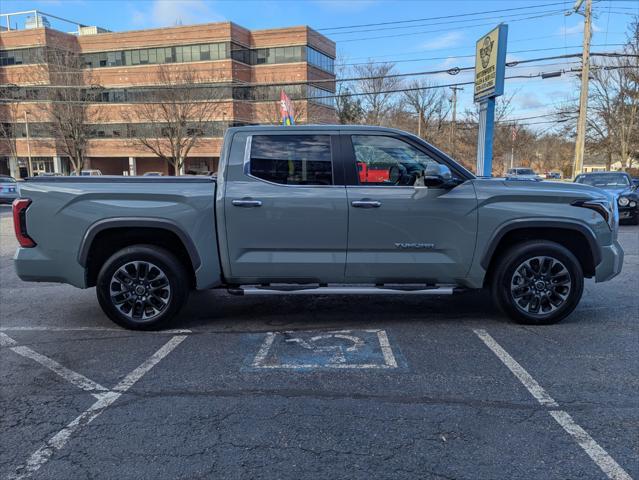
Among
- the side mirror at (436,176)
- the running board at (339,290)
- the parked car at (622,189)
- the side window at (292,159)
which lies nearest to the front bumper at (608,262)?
the running board at (339,290)

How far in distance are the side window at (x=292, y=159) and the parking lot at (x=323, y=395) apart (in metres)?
1.56

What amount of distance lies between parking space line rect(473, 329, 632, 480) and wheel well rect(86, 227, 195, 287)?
3.14m

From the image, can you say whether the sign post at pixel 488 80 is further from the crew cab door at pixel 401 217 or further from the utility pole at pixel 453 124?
the utility pole at pixel 453 124

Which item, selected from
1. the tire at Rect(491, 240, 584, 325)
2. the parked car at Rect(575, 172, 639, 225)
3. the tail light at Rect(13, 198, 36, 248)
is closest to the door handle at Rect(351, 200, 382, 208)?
the tire at Rect(491, 240, 584, 325)

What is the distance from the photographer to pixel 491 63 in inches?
486

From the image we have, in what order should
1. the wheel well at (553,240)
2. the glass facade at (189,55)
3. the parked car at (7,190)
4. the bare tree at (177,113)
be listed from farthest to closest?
the glass facade at (189,55) → the bare tree at (177,113) → the parked car at (7,190) → the wheel well at (553,240)

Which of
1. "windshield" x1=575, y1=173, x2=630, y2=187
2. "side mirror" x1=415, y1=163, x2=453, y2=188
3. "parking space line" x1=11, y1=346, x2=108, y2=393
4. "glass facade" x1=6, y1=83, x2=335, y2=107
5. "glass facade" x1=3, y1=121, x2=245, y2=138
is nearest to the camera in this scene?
"parking space line" x1=11, y1=346, x2=108, y2=393

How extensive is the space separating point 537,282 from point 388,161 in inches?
76.6

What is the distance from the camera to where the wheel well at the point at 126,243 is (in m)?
4.88

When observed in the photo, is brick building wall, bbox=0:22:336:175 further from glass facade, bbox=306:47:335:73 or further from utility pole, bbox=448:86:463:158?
utility pole, bbox=448:86:463:158

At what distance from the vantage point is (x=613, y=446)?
9.28ft

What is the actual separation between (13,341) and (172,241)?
1.81 m

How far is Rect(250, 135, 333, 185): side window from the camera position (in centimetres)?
479

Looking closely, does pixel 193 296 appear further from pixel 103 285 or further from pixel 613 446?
pixel 613 446
